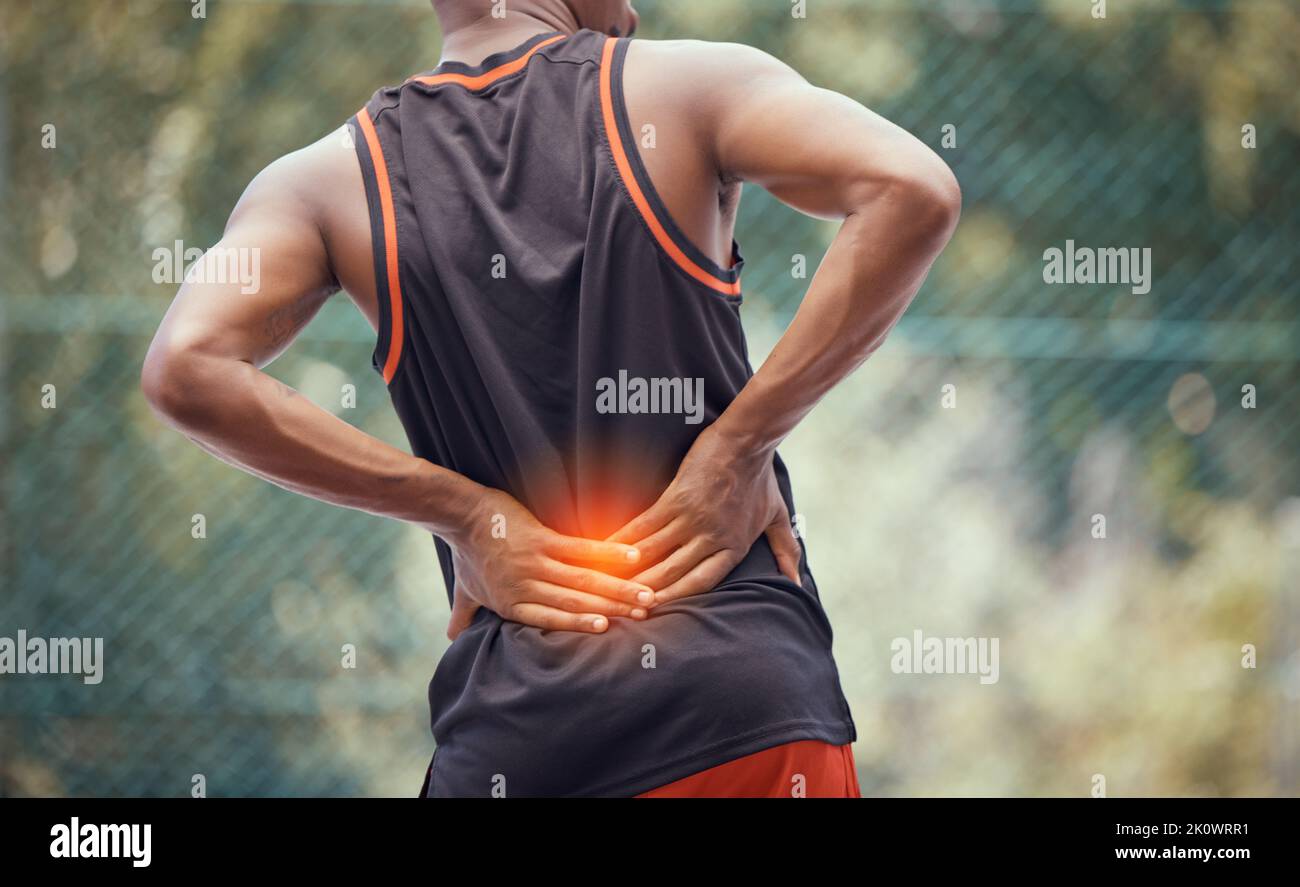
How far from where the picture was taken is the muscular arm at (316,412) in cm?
94

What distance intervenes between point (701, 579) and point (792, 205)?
0.31 m

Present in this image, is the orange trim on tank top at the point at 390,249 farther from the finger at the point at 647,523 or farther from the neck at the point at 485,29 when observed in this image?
the finger at the point at 647,523

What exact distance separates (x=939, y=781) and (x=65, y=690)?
1965 mm

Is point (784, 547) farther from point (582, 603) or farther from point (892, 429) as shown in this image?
point (892, 429)

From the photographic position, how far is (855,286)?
0.93 m

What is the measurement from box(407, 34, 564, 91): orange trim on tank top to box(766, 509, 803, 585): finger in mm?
442

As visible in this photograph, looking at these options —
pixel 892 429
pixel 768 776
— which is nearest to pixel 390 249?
pixel 768 776

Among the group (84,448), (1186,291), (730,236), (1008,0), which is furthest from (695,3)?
(730,236)

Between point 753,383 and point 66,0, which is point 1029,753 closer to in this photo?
point 753,383

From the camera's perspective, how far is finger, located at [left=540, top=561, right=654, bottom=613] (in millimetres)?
941

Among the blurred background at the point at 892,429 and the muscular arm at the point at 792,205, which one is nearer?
the muscular arm at the point at 792,205

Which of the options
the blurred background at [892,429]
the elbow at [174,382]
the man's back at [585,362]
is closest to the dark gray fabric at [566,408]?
the man's back at [585,362]

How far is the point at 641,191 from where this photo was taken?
916 millimetres

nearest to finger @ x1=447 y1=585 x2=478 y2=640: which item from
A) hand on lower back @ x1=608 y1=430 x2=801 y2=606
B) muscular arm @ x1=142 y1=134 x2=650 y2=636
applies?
muscular arm @ x1=142 y1=134 x2=650 y2=636
